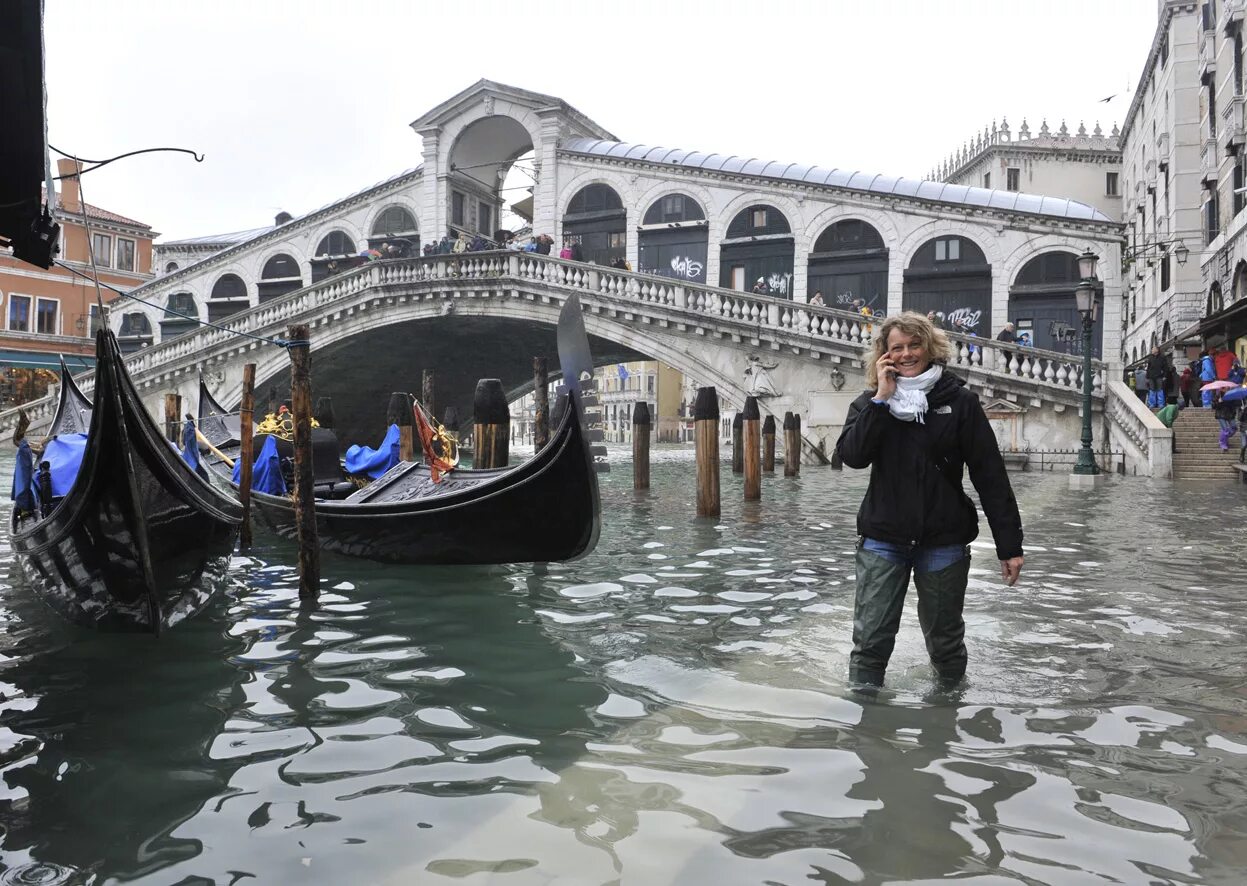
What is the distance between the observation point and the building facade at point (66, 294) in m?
27.5

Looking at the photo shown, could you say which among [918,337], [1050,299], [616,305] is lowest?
[918,337]

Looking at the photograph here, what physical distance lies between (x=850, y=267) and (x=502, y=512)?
15.1 m

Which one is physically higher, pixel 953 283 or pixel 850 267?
pixel 850 267

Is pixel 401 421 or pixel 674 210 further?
pixel 674 210

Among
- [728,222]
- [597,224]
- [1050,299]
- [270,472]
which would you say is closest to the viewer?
[270,472]

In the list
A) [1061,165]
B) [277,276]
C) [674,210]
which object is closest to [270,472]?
[674,210]

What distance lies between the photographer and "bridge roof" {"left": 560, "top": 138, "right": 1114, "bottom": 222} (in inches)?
718

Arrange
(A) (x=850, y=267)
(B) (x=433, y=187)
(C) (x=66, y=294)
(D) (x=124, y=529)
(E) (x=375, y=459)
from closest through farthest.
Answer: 1. (D) (x=124, y=529)
2. (E) (x=375, y=459)
3. (A) (x=850, y=267)
4. (B) (x=433, y=187)
5. (C) (x=66, y=294)

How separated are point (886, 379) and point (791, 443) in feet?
41.2

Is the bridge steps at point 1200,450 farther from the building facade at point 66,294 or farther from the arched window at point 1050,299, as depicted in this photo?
the building facade at point 66,294

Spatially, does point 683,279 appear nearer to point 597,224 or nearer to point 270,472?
point 597,224

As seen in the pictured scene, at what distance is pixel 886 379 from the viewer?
2.87 m

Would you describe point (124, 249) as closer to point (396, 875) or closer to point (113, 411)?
point (113, 411)

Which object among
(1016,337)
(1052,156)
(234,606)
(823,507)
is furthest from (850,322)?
(1052,156)
